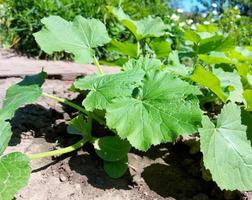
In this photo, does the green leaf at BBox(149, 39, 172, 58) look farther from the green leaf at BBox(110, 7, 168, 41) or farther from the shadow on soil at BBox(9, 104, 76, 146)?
the shadow on soil at BBox(9, 104, 76, 146)

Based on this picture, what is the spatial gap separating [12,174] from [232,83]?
119cm

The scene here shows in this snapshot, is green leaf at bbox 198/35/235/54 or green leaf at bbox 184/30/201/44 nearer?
green leaf at bbox 198/35/235/54

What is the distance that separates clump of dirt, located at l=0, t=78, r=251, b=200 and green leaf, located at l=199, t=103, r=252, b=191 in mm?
186

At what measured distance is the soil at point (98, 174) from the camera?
1.94m

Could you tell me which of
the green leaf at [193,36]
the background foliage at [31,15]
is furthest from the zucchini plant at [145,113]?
the background foliage at [31,15]

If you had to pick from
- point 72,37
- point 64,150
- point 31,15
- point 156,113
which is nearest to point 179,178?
point 156,113

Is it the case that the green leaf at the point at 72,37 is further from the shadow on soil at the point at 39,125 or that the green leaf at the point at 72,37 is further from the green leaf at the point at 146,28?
the shadow on soil at the point at 39,125

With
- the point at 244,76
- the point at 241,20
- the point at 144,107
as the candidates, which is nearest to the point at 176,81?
the point at 144,107

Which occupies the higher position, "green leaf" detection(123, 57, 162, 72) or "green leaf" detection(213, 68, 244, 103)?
"green leaf" detection(123, 57, 162, 72)

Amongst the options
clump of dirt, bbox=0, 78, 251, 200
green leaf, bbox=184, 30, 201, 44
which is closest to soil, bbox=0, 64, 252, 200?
clump of dirt, bbox=0, 78, 251, 200

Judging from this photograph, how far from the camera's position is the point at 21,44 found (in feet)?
15.0

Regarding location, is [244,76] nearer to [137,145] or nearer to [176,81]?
[176,81]

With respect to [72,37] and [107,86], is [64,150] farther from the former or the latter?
[72,37]

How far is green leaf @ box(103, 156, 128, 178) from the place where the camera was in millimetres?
2012
